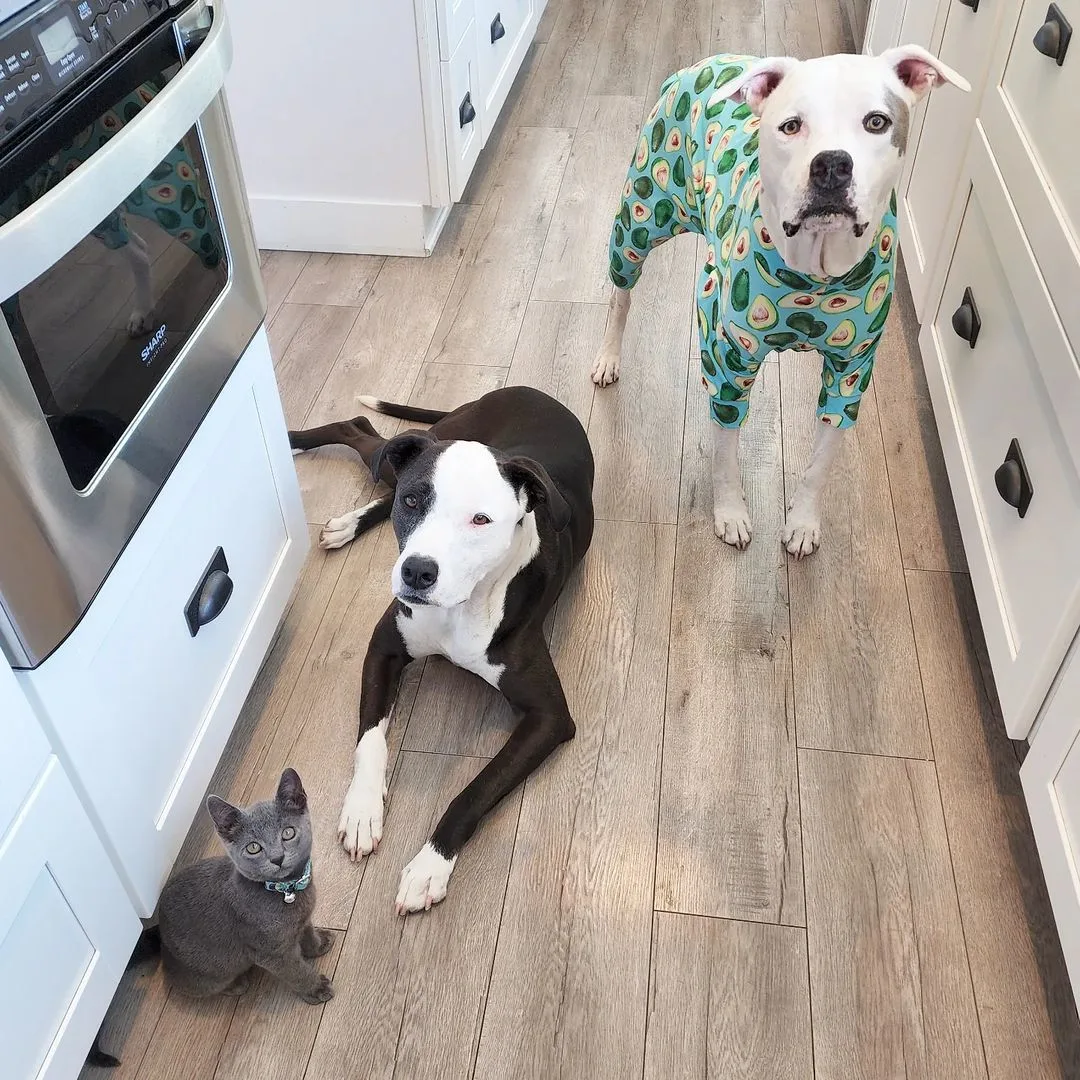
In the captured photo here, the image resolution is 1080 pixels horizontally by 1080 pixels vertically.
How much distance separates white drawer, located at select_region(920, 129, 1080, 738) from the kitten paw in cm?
105

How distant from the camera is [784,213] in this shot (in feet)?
4.80

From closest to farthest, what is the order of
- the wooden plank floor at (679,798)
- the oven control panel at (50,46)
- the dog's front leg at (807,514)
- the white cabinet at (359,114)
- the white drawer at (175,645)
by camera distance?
the oven control panel at (50,46) → the white drawer at (175,645) → the wooden plank floor at (679,798) → the dog's front leg at (807,514) → the white cabinet at (359,114)

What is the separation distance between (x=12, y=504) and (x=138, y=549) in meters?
0.26

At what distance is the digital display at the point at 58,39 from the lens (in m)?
0.93

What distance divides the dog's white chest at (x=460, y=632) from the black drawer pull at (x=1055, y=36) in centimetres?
118

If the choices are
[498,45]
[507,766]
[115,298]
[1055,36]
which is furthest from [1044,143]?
[498,45]

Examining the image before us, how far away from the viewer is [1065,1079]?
129 centimetres

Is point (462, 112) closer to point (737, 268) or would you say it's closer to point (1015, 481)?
point (737, 268)

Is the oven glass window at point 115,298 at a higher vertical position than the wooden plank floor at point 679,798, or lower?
higher

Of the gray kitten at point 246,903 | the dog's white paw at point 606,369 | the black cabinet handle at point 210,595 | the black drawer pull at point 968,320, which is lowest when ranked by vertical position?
the dog's white paw at point 606,369

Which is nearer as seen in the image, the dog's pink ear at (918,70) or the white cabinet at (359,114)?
the dog's pink ear at (918,70)

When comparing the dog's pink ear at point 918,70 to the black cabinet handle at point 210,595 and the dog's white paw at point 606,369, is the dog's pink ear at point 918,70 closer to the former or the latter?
the dog's white paw at point 606,369

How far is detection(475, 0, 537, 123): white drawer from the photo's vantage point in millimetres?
2965

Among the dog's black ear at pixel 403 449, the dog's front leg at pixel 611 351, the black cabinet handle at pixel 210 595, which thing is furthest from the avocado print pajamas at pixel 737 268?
the black cabinet handle at pixel 210 595
